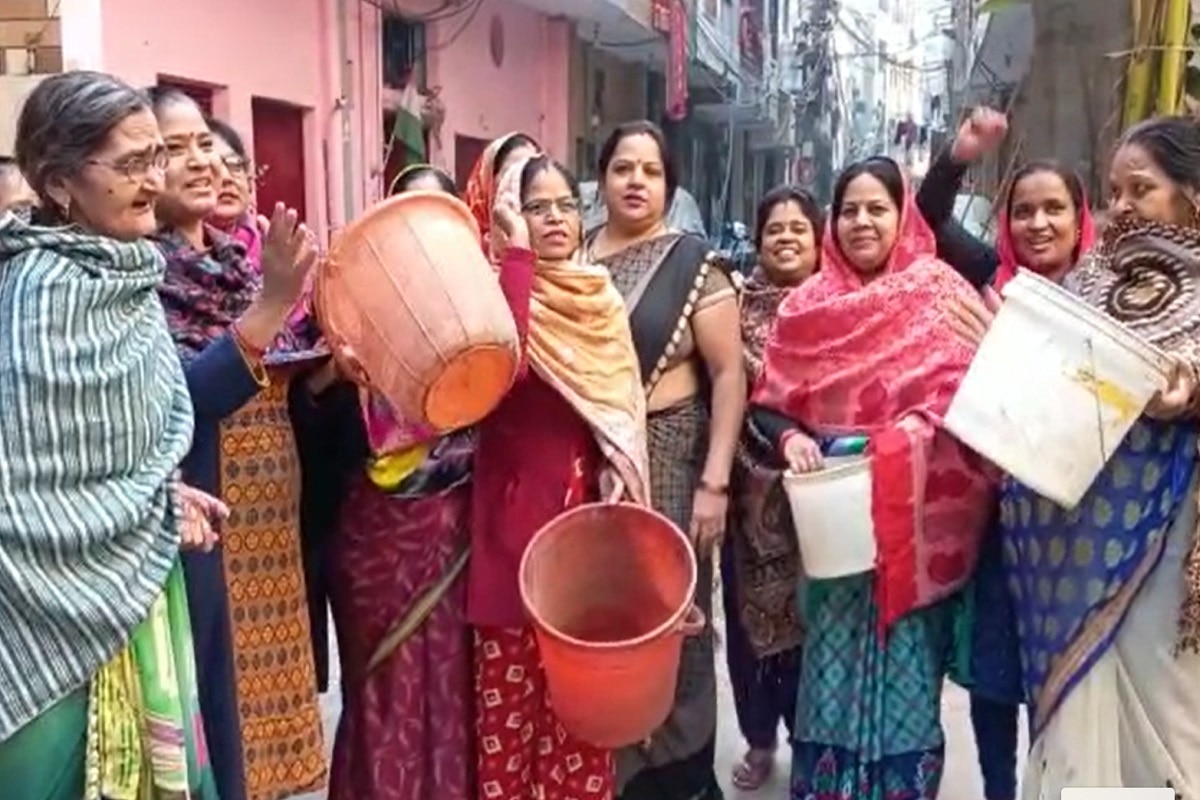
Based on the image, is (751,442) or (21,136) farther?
(751,442)

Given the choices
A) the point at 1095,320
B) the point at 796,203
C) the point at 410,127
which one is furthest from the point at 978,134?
the point at 410,127

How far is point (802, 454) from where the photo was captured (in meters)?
2.61

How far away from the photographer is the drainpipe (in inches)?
336

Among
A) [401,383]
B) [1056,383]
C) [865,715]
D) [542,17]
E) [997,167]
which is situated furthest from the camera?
[542,17]

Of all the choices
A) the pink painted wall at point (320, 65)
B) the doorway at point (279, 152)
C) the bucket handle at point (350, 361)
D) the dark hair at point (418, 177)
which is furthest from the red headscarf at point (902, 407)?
the doorway at point (279, 152)

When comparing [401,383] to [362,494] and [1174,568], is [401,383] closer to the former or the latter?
[362,494]

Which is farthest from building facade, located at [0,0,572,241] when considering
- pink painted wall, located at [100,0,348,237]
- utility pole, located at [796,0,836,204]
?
utility pole, located at [796,0,836,204]

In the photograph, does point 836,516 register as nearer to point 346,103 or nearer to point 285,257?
point 285,257

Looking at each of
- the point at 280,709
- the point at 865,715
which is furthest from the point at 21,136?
the point at 865,715

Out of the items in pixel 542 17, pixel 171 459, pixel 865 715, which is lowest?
pixel 865 715

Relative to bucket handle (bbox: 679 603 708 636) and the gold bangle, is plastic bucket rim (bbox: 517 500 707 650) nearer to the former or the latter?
bucket handle (bbox: 679 603 708 636)

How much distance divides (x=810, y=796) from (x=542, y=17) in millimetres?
10862

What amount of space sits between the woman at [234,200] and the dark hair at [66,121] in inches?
24.4

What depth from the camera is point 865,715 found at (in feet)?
8.73
